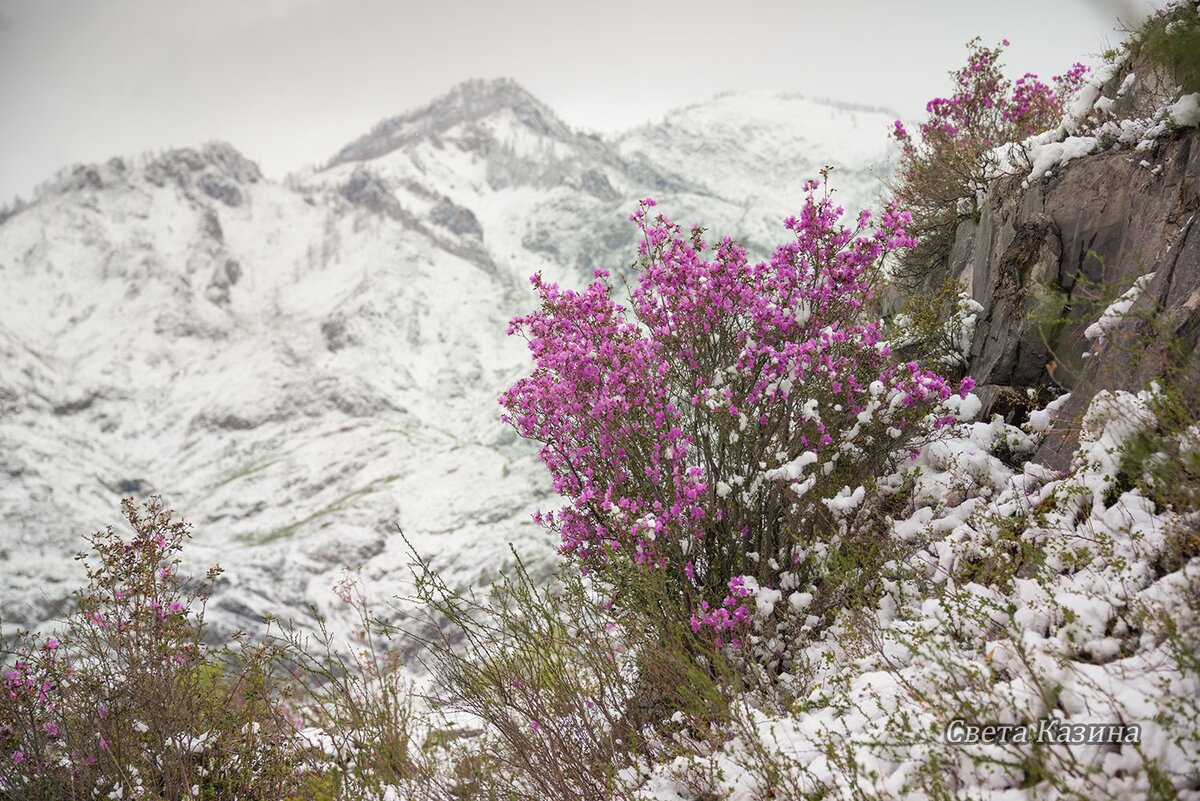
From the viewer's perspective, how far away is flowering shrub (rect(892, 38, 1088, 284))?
9.37 metres

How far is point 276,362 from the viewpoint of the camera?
471ft

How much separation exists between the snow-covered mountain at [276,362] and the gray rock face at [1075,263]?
76.2 meters

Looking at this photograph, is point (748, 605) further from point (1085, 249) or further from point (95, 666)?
point (95, 666)

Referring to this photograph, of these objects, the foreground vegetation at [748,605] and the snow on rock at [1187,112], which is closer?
the foreground vegetation at [748,605]

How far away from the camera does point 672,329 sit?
21.4 ft

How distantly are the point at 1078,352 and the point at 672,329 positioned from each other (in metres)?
3.71

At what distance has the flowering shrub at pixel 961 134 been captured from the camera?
30.7 ft

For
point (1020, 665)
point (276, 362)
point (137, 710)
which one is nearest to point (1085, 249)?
point (1020, 665)

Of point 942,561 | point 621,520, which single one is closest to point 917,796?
point 942,561

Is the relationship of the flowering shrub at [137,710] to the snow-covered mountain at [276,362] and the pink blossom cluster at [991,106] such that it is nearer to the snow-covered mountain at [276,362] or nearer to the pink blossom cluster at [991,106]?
the pink blossom cluster at [991,106]

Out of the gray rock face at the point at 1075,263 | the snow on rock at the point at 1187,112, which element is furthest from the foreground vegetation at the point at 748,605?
the snow on rock at the point at 1187,112

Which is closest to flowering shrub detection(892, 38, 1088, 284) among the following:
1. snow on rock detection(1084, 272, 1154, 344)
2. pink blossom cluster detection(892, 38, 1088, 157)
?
pink blossom cluster detection(892, 38, 1088, 157)

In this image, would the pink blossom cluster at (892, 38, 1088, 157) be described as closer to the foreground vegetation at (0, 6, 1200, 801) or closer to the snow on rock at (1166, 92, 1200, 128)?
the foreground vegetation at (0, 6, 1200, 801)

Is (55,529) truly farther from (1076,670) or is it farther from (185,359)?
(1076,670)
